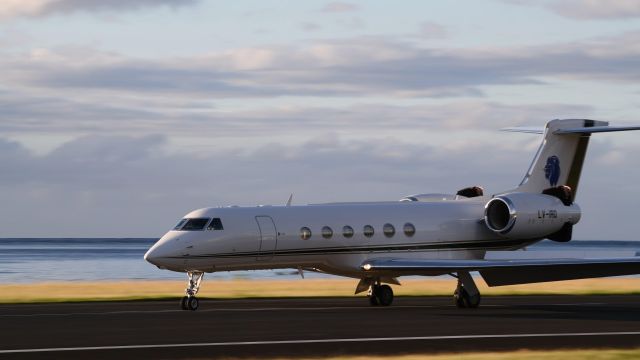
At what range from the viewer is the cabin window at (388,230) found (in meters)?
31.1

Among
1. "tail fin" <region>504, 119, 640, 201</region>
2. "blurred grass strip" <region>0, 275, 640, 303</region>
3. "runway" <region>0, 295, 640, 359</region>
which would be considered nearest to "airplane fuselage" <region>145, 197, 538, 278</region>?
"runway" <region>0, 295, 640, 359</region>

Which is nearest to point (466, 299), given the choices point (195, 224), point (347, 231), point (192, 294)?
point (347, 231)

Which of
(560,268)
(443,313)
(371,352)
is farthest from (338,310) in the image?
(371,352)

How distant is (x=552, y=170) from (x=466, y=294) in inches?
283

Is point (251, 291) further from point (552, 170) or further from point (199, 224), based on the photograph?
point (552, 170)

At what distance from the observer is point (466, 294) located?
1156 inches

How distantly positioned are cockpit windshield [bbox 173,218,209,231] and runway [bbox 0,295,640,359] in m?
1.94

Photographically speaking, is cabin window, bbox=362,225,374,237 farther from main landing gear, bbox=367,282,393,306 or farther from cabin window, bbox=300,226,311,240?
cabin window, bbox=300,226,311,240

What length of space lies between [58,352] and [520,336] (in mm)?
7990

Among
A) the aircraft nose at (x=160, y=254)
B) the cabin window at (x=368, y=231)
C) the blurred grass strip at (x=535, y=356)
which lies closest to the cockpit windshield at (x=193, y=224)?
the aircraft nose at (x=160, y=254)

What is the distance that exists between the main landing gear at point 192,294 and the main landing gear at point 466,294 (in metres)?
6.51

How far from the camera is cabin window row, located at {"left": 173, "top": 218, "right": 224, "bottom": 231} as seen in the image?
1104 inches

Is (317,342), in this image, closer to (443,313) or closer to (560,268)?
(443,313)

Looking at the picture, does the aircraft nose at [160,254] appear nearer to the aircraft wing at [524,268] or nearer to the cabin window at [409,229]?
the aircraft wing at [524,268]
